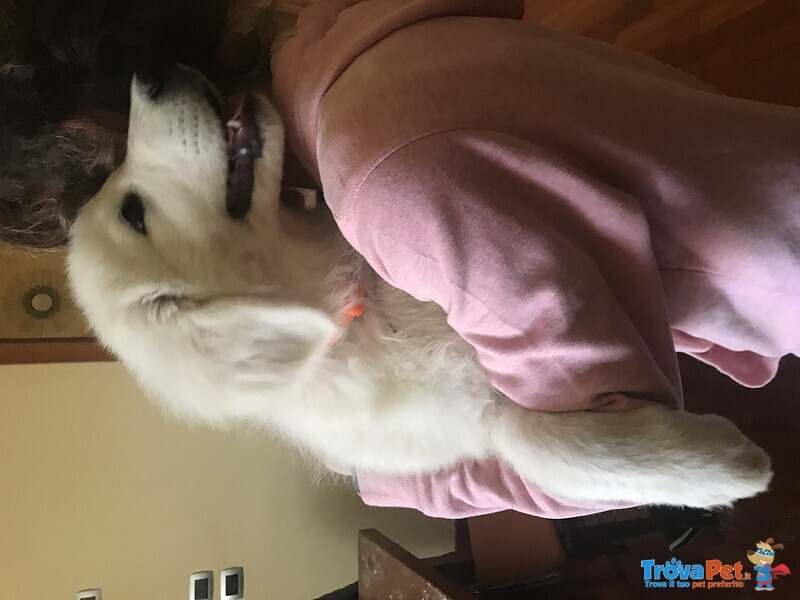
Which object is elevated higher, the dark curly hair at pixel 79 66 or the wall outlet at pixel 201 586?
the dark curly hair at pixel 79 66

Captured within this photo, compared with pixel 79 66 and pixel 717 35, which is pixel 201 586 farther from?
pixel 717 35

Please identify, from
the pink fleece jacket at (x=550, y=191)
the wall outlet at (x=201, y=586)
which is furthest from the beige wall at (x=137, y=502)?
the pink fleece jacket at (x=550, y=191)

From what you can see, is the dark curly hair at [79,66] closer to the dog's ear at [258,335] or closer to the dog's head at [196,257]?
the dog's head at [196,257]

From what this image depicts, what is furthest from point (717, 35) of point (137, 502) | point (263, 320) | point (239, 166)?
point (137, 502)

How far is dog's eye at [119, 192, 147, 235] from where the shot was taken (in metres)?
0.89

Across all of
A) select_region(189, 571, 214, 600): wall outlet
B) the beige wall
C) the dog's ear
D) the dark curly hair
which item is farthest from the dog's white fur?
select_region(189, 571, 214, 600): wall outlet

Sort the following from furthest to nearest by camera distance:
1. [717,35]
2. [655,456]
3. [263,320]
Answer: [717,35] < [263,320] < [655,456]

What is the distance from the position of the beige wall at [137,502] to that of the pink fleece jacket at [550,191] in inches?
54.0

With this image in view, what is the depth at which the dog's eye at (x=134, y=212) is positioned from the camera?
2.91 ft

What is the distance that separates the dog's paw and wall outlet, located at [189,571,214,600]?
1.87 metres

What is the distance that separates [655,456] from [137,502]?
1.95m

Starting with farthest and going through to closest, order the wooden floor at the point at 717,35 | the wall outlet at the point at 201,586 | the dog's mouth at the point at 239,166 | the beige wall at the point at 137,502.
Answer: the wall outlet at the point at 201,586 → the beige wall at the point at 137,502 → the wooden floor at the point at 717,35 → the dog's mouth at the point at 239,166

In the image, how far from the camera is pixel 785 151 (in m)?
0.63

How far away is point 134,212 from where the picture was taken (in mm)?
899
